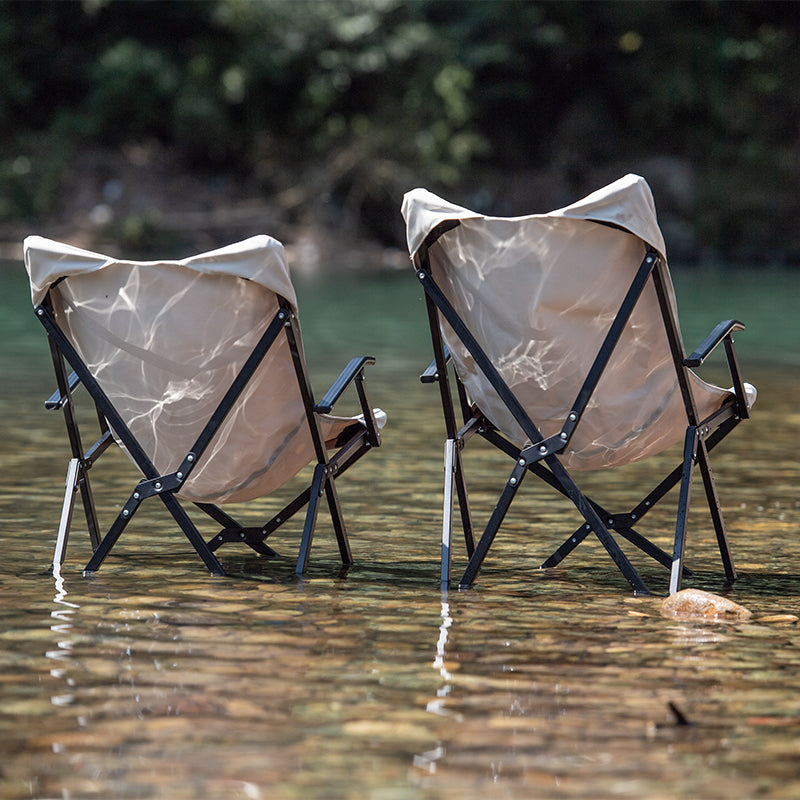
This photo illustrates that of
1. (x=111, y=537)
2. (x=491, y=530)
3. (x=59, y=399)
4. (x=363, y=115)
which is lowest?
(x=111, y=537)

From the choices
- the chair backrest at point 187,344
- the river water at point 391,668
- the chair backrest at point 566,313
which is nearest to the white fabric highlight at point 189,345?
the chair backrest at point 187,344

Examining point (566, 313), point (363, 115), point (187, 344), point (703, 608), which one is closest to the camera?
point (703, 608)

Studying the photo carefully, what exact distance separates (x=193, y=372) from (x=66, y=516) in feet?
1.98

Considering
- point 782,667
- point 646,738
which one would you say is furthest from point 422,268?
point 646,738

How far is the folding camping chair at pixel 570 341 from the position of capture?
3.92 meters

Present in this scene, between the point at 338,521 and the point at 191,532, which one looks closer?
the point at 191,532

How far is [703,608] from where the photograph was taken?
3.74 metres

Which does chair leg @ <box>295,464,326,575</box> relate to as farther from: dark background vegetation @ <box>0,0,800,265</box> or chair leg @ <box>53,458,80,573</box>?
dark background vegetation @ <box>0,0,800,265</box>

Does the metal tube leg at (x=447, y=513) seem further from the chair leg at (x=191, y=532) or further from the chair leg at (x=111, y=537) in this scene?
the chair leg at (x=111, y=537)

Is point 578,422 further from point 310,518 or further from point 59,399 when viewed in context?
point 59,399

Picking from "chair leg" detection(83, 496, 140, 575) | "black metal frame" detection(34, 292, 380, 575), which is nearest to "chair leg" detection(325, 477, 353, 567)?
"black metal frame" detection(34, 292, 380, 575)

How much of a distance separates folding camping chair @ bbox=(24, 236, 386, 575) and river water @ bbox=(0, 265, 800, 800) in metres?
0.29

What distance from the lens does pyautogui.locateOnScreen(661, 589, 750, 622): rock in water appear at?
372 centimetres

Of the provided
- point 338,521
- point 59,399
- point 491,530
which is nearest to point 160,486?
point 59,399
